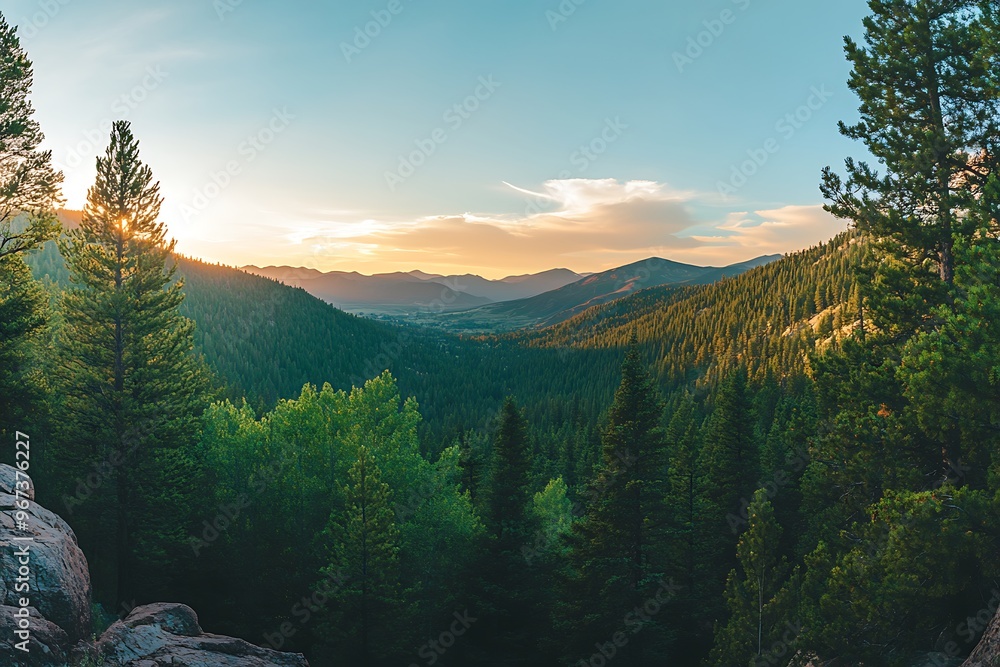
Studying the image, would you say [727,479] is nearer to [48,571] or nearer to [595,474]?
[595,474]

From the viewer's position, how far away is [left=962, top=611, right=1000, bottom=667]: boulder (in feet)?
30.0

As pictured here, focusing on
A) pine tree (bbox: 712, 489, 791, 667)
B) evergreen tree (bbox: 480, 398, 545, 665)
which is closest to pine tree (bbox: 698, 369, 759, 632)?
pine tree (bbox: 712, 489, 791, 667)

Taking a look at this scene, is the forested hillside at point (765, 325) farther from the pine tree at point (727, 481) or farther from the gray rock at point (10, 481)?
the gray rock at point (10, 481)

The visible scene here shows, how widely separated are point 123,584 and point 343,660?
9149mm

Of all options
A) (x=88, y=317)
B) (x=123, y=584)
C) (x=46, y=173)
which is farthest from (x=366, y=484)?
(x=46, y=173)

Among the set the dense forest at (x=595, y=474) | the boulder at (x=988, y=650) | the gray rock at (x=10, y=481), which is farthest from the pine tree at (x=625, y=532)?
the gray rock at (x=10, y=481)

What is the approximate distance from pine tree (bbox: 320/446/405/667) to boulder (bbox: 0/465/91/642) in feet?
32.4

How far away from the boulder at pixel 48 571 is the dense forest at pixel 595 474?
382 centimetres

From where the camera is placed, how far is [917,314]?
13.9 meters

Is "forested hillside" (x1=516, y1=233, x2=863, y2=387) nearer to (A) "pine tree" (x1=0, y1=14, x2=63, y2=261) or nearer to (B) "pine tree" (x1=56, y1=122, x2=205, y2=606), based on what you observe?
(B) "pine tree" (x1=56, y1=122, x2=205, y2=606)

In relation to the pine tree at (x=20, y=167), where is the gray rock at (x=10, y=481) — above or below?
below

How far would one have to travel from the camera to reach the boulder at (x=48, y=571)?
10.6 m

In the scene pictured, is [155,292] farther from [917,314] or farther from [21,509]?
[917,314]

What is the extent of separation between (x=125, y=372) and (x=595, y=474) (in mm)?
20519
